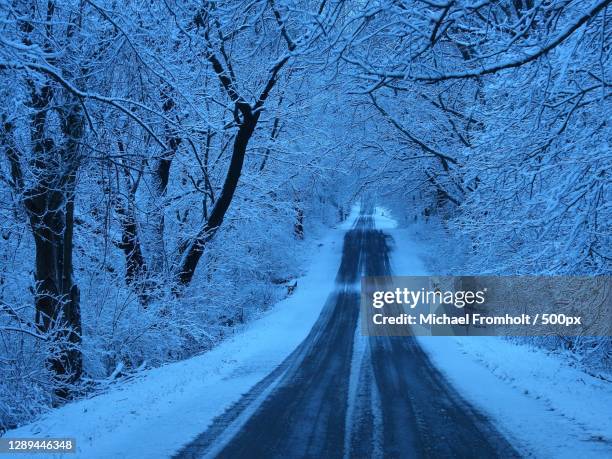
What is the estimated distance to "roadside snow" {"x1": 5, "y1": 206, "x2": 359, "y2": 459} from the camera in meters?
5.61

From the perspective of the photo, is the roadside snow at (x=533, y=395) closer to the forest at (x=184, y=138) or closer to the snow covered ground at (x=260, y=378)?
the snow covered ground at (x=260, y=378)

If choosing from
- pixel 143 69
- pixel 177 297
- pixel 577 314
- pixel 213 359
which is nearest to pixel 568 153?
pixel 577 314

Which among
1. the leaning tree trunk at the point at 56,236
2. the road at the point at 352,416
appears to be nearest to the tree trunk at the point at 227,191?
the road at the point at 352,416

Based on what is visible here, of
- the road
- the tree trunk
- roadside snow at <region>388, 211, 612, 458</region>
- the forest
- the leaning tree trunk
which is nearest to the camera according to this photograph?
the forest

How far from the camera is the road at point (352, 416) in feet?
17.7

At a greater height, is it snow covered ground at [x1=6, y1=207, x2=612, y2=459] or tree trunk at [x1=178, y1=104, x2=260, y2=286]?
tree trunk at [x1=178, y1=104, x2=260, y2=286]

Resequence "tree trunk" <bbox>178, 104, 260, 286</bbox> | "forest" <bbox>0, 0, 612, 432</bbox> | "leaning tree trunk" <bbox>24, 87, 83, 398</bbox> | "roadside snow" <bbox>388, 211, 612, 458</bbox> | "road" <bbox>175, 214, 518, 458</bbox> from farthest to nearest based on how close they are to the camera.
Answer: "tree trunk" <bbox>178, 104, 260, 286</bbox> → "leaning tree trunk" <bbox>24, 87, 83, 398</bbox> → "roadside snow" <bbox>388, 211, 612, 458</bbox> → "road" <bbox>175, 214, 518, 458</bbox> → "forest" <bbox>0, 0, 612, 432</bbox>

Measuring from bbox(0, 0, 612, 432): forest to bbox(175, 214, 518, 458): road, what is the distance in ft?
9.00

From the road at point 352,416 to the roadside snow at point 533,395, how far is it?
28 cm

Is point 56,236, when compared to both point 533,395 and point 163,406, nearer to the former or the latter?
point 163,406

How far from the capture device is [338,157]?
2642 centimetres

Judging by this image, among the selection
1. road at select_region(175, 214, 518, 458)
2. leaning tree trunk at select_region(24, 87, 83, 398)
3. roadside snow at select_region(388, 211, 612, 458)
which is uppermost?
leaning tree trunk at select_region(24, 87, 83, 398)

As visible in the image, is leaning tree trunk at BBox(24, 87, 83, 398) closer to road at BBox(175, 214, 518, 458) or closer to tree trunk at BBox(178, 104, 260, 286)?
road at BBox(175, 214, 518, 458)

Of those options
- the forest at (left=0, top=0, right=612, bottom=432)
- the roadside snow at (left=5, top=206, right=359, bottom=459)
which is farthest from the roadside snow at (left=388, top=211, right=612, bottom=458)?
the roadside snow at (left=5, top=206, right=359, bottom=459)
